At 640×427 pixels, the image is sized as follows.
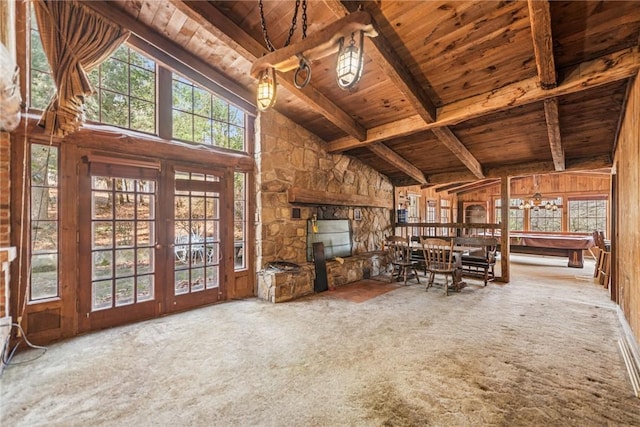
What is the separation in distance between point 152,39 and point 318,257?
3917 millimetres

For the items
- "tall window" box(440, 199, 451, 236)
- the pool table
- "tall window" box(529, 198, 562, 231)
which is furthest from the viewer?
"tall window" box(440, 199, 451, 236)

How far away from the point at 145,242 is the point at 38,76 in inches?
80.8

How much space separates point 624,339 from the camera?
9.57 feet

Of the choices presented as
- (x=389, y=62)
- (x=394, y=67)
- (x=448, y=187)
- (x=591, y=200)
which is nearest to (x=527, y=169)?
(x=394, y=67)

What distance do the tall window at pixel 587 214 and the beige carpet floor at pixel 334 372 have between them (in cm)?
790

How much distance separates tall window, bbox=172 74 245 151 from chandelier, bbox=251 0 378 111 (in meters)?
1.99

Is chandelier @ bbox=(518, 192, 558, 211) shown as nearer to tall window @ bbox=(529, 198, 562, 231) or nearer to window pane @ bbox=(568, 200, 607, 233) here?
tall window @ bbox=(529, 198, 562, 231)

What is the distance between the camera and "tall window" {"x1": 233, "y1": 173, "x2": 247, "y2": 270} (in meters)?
4.50

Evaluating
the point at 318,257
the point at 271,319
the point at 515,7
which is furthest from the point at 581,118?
the point at 271,319

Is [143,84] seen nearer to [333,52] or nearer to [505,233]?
[333,52]

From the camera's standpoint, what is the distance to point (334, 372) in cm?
233

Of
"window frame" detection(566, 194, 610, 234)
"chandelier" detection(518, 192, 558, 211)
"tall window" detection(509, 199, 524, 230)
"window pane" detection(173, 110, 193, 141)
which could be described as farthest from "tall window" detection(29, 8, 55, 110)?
"window frame" detection(566, 194, 610, 234)

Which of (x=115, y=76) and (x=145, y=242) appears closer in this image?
(x=115, y=76)

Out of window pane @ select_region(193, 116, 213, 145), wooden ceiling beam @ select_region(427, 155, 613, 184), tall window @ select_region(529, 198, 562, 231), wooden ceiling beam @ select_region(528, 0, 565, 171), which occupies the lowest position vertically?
tall window @ select_region(529, 198, 562, 231)
